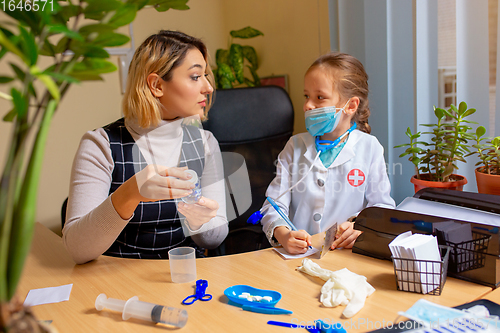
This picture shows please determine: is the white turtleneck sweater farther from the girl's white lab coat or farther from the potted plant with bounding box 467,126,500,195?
the potted plant with bounding box 467,126,500,195

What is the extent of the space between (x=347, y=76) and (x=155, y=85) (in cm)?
71

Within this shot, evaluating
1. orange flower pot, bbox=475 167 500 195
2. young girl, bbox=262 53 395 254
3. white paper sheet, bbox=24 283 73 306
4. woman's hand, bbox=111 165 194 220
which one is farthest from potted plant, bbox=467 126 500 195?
white paper sheet, bbox=24 283 73 306

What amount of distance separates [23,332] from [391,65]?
1782 millimetres

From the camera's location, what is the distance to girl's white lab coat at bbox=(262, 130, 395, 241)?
1420mm

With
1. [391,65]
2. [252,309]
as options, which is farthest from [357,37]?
[252,309]

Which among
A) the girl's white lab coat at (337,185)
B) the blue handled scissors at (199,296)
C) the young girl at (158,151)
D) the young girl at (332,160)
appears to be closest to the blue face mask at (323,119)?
the young girl at (332,160)

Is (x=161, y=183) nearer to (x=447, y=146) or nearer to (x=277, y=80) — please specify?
(x=447, y=146)

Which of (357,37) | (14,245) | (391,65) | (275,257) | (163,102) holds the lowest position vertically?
(275,257)

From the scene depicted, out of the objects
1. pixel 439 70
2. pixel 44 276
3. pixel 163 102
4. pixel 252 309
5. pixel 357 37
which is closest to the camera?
pixel 252 309

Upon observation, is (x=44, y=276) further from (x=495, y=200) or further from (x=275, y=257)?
(x=495, y=200)

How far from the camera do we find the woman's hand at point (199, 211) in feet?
3.64

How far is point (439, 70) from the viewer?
5.54ft

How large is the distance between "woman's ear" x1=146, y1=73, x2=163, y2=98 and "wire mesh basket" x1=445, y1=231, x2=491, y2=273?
0.99 m

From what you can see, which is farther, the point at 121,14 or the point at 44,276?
the point at 44,276
